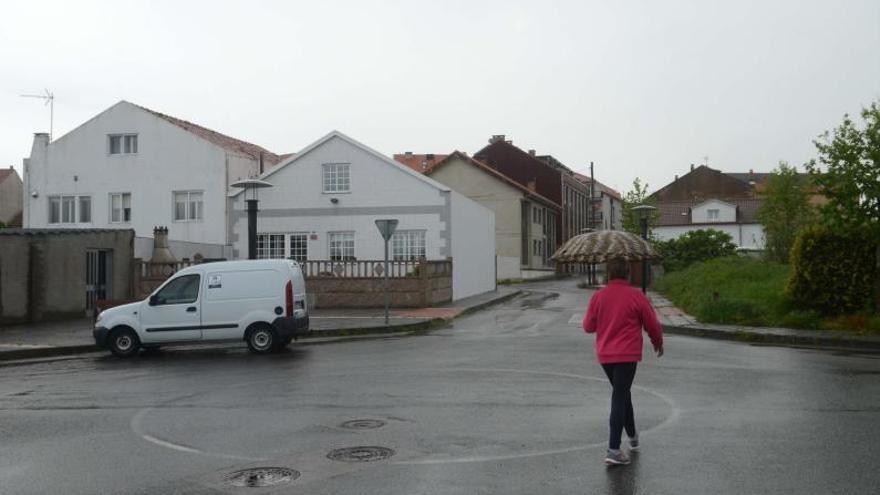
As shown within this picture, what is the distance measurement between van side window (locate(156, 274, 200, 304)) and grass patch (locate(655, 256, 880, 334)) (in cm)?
1233

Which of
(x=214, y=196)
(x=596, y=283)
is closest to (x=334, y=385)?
(x=214, y=196)

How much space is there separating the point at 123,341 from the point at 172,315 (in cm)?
112

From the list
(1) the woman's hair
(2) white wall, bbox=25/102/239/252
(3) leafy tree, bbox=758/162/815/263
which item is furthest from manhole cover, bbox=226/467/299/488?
(3) leafy tree, bbox=758/162/815/263

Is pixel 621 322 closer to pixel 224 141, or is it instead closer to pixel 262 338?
pixel 262 338

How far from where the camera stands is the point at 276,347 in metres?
16.2

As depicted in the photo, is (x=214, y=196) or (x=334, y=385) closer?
(x=334, y=385)

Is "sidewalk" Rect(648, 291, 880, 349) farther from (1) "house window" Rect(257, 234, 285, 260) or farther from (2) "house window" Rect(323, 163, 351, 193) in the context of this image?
(1) "house window" Rect(257, 234, 285, 260)

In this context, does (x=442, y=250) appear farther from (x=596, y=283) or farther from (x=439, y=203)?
(x=596, y=283)

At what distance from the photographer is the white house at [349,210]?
32875 mm

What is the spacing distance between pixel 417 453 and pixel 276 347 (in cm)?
970

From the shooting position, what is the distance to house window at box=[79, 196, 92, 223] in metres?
38.0

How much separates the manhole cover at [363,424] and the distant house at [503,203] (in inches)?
1879

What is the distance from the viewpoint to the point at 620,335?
678cm

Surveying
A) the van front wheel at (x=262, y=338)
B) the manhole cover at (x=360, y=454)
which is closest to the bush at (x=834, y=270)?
the van front wheel at (x=262, y=338)
